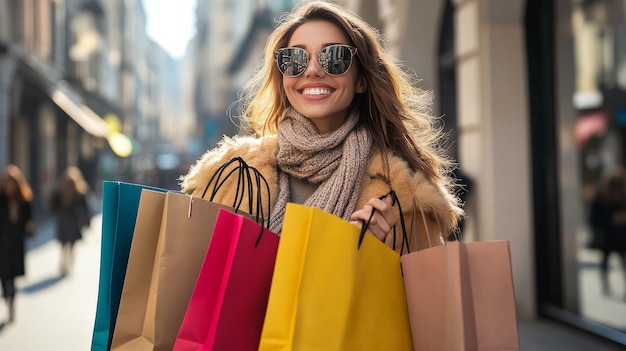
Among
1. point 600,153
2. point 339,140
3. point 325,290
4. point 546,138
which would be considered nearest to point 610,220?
point 600,153

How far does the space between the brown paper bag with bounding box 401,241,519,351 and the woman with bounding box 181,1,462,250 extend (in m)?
0.42

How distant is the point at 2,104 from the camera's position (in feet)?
64.1

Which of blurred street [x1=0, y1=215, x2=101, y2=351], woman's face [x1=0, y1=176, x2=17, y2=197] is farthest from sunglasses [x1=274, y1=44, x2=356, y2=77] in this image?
woman's face [x1=0, y1=176, x2=17, y2=197]

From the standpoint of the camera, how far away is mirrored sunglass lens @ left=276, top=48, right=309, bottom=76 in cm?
239

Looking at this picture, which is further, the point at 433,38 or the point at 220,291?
the point at 433,38

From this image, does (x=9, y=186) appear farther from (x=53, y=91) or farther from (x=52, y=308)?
(x=53, y=91)

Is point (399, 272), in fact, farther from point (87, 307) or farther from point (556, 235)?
point (87, 307)

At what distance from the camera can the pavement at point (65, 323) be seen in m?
6.75

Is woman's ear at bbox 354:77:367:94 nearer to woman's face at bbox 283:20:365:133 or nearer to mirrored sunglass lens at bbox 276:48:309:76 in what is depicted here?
woman's face at bbox 283:20:365:133

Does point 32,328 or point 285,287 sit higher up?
point 285,287

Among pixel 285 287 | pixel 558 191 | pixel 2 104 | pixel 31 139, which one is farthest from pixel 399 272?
pixel 31 139

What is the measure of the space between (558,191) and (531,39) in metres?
1.69

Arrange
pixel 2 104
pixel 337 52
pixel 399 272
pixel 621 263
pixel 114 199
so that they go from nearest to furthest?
pixel 399 272 → pixel 114 199 → pixel 337 52 → pixel 621 263 → pixel 2 104

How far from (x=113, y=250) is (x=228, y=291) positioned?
46 centimetres
